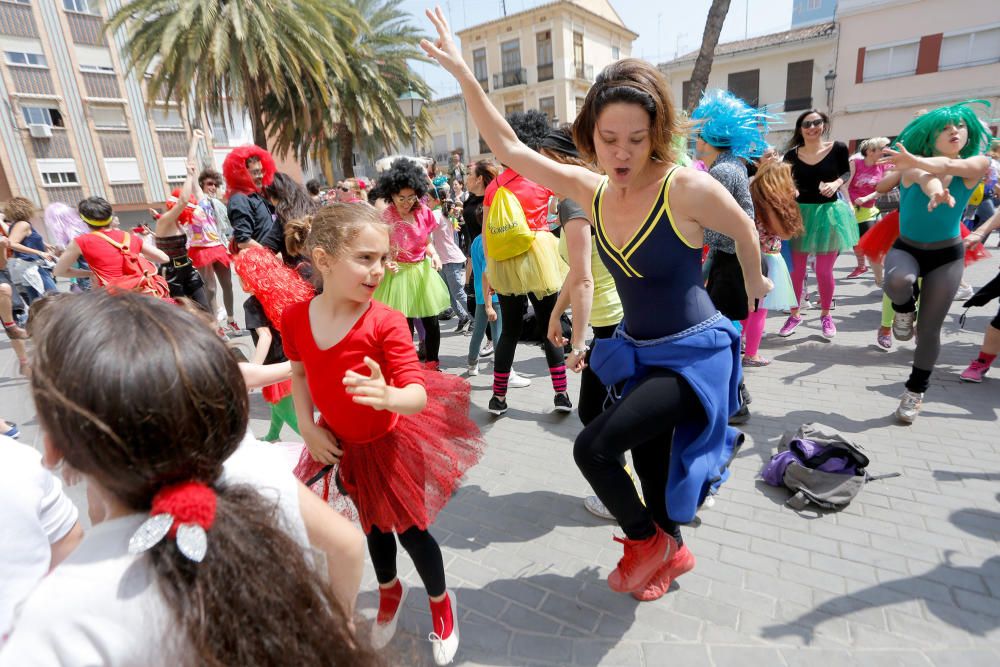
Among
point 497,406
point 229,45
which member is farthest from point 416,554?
point 229,45

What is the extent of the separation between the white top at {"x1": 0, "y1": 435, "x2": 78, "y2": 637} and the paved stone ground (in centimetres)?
89

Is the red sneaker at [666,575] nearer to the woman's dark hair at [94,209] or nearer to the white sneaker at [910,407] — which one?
the white sneaker at [910,407]

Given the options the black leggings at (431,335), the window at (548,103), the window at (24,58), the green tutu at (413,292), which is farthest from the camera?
the window at (548,103)

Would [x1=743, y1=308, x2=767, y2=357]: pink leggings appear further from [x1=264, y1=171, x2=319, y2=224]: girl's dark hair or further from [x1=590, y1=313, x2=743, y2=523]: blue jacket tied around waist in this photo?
[x1=264, y1=171, x2=319, y2=224]: girl's dark hair

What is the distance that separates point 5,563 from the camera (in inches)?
46.7

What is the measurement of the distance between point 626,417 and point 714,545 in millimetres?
1239

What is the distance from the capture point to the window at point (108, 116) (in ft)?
90.3

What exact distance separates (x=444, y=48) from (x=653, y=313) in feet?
4.69

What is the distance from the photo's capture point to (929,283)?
3822mm

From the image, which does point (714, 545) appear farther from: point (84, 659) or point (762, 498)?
point (84, 659)

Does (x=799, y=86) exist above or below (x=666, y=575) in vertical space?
above

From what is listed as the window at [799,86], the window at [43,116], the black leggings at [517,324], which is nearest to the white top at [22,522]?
the black leggings at [517,324]

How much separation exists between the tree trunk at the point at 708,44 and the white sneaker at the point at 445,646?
9.56 meters

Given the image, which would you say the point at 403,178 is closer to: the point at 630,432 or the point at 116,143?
the point at 630,432
